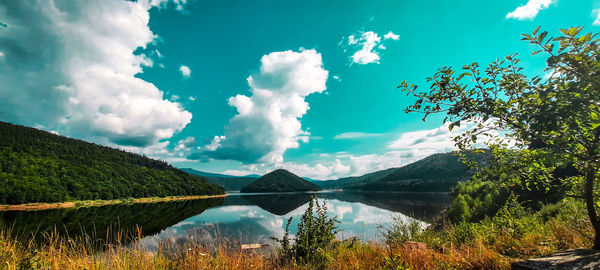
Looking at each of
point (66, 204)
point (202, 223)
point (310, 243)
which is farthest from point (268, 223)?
point (66, 204)

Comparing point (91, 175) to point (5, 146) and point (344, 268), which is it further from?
point (344, 268)

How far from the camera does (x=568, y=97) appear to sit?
111 inches

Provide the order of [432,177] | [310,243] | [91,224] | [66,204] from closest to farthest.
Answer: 1. [310,243]
2. [91,224]
3. [66,204]
4. [432,177]

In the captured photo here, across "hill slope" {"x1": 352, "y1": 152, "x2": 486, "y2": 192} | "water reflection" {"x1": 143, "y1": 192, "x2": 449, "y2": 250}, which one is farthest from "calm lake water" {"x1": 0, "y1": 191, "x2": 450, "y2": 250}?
"hill slope" {"x1": 352, "y1": 152, "x2": 486, "y2": 192}

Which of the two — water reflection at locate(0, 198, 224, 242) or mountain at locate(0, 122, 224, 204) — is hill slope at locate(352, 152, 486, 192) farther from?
mountain at locate(0, 122, 224, 204)

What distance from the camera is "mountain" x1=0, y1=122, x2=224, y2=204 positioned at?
3036 inches

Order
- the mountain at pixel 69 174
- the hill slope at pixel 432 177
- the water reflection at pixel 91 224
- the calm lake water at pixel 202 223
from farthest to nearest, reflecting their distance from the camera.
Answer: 1. the hill slope at pixel 432 177
2. the mountain at pixel 69 174
3. the water reflection at pixel 91 224
4. the calm lake water at pixel 202 223

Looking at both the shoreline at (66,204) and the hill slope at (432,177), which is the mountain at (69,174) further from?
the hill slope at (432,177)

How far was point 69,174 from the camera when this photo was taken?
102 meters

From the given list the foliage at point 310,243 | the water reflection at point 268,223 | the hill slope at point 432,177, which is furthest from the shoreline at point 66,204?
the hill slope at point 432,177

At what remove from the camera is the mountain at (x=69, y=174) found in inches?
3036

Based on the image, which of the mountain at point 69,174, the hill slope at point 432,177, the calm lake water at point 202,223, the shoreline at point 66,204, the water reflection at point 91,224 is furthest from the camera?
the hill slope at point 432,177

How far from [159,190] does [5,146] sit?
6853 cm

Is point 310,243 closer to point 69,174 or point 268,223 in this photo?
point 268,223
